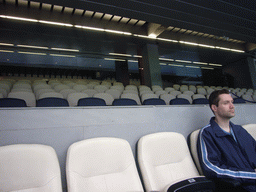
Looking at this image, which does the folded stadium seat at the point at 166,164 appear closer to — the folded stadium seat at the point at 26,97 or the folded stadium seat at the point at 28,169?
the folded stadium seat at the point at 28,169

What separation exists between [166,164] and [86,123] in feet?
2.62

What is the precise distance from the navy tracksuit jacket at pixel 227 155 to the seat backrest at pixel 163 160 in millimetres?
155

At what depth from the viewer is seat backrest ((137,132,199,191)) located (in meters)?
1.24

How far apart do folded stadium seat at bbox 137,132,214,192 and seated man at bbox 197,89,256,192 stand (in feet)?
0.48

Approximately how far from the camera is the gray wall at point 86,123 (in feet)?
4.03

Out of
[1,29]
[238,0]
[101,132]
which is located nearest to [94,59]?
[1,29]

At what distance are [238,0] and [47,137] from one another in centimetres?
585

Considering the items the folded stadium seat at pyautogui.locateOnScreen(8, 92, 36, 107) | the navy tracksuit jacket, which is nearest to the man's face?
the navy tracksuit jacket

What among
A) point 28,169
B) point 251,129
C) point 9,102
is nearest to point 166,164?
point 28,169

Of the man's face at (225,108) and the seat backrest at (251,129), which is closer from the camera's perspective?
the man's face at (225,108)

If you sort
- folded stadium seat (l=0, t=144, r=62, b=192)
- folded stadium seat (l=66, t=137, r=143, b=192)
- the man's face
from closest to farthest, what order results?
folded stadium seat (l=0, t=144, r=62, b=192)
folded stadium seat (l=66, t=137, r=143, b=192)
the man's face

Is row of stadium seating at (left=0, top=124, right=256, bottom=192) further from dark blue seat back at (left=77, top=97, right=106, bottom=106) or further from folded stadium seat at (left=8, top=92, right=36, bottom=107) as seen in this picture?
folded stadium seat at (left=8, top=92, right=36, bottom=107)

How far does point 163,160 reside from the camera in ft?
4.49

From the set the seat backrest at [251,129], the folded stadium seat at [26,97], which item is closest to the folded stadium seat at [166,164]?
the seat backrest at [251,129]
